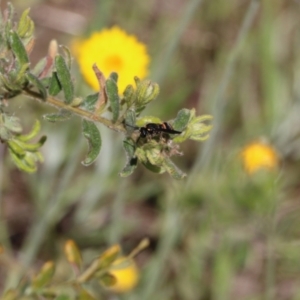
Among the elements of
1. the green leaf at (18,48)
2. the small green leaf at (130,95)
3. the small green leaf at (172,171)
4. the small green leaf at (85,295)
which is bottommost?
the small green leaf at (85,295)

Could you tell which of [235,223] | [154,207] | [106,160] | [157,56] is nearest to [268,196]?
[235,223]

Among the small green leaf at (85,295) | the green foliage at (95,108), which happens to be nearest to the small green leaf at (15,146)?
the green foliage at (95,108)

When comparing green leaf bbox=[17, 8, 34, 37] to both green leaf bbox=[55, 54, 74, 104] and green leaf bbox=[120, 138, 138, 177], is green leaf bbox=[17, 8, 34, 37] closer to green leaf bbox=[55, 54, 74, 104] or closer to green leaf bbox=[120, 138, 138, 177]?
green leaf bbox=[55, 54, 74, 104]

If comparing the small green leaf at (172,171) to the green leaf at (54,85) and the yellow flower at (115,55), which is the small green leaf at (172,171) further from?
the yellow flower at (115,55)

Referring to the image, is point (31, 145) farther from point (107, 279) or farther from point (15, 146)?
point (107, 279)

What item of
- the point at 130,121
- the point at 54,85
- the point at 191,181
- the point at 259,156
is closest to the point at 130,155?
the point at 130,121

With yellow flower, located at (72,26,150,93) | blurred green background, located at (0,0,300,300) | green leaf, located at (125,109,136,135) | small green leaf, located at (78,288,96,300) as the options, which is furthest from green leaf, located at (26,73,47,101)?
yellow flower, located at (72,26,150,93)
